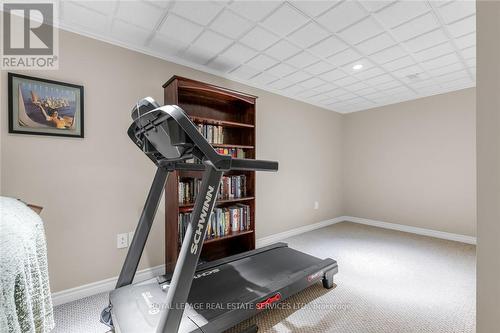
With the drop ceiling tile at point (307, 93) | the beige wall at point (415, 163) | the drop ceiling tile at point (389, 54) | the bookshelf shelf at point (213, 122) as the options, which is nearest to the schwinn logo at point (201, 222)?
the bookshelf shelf at point (213, 122)

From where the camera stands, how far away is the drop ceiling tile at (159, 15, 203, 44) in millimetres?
1816

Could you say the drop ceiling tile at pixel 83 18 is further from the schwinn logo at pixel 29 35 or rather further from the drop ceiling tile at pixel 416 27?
the drop ceiling tile at pixel 416 27

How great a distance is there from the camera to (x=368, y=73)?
2.80 m

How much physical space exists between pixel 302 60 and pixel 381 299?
94.6 inches

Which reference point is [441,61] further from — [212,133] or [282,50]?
[212,133]

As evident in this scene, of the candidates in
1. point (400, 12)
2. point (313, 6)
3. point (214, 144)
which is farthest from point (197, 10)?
point (400, 12)

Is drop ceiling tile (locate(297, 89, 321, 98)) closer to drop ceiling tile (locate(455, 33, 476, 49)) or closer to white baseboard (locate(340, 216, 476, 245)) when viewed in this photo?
drop ceiling tile (locate(455, 33, 476, 49))

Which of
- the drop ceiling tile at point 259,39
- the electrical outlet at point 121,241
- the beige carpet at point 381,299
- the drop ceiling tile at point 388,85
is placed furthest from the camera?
the drop ceiling tile at point 388,85

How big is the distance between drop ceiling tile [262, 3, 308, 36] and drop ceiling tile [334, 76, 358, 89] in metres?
1.35

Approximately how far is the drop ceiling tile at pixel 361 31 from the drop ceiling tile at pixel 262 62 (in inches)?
29.1

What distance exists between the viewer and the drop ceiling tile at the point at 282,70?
2611 mm

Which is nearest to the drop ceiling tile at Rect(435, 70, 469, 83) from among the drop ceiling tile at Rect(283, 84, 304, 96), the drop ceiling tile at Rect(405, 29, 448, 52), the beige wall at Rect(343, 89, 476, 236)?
the beige wall at Rect(343, 89, 476, 236)

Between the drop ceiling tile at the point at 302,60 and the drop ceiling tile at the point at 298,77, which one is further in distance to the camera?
the drop ceiling tile at the point at 298,77

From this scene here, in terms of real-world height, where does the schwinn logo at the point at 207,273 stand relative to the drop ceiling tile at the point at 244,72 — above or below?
below
